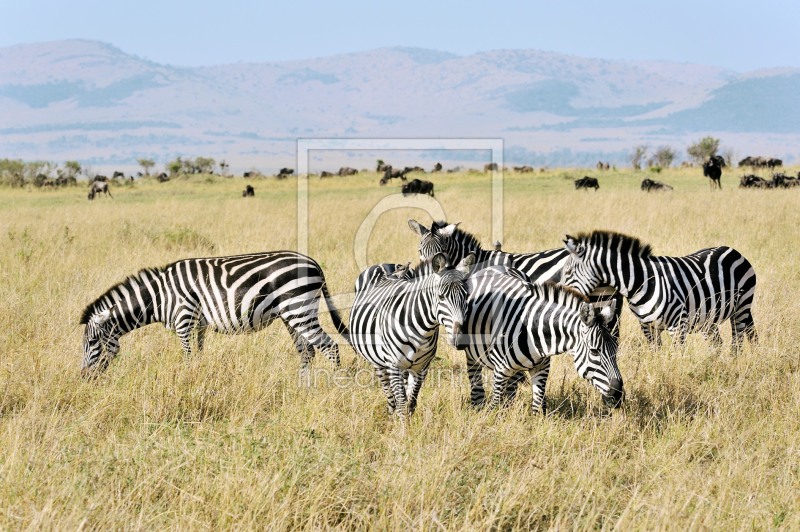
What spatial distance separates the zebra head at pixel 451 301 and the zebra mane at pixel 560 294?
1.96 feet

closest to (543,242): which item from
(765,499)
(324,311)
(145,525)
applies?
(324,311)

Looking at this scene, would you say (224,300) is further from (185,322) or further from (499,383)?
(499,383)

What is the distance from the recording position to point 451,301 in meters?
5.51

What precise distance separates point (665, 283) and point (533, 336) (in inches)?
104

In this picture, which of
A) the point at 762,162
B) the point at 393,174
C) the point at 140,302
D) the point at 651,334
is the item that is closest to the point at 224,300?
the point at 140,302

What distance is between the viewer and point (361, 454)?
203 inches

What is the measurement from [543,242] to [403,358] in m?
9.82

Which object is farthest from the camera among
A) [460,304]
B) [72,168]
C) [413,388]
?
[72,168]

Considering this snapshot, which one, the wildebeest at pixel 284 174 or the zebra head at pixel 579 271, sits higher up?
the wildebeest at pixel 284 174

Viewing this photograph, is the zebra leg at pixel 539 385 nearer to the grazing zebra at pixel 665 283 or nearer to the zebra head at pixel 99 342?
the grazing zebra at pixel 665 283

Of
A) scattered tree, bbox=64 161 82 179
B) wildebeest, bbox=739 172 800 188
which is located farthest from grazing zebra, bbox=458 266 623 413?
scattered tree, bbox=64 161 82 179

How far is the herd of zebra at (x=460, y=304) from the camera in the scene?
226 inches

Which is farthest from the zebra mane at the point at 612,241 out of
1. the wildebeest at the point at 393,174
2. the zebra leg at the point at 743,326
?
the wildebeest at the point at 393,174

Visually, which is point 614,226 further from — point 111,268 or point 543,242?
point 111,268
